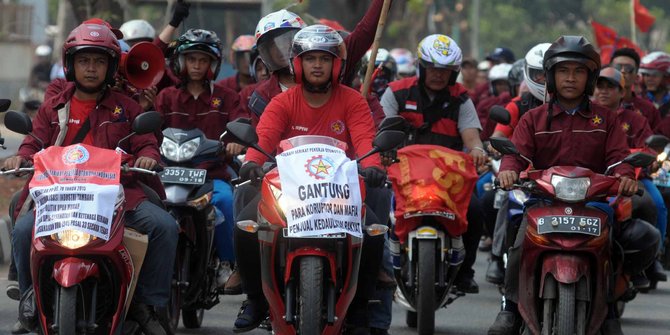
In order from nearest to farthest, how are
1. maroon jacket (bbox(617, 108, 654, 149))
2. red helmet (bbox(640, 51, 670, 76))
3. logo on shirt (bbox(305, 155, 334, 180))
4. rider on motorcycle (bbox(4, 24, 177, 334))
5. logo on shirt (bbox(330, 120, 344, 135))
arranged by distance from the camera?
logo on shirt (bbox(305, 155, 334, 180)), rider on motorcycle (bbox(4, 24, 177, 334)), logo on shirt (bbox(330, 120, 344, 135)), maroon jacket (bbox(617, 108, 654, 149)), red helmet (bbox(640, 51, 670, 76))

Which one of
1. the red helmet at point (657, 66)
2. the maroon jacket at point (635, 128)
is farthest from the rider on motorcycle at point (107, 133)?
the red helmet at point (657, 66)

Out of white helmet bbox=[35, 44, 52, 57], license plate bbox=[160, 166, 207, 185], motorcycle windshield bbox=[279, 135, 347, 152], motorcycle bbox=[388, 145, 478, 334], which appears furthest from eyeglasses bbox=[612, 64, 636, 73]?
white helmet bbox=[35, 44, 52, 57]

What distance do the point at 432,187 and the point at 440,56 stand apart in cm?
122

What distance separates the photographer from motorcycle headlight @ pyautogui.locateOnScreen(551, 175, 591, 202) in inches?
330

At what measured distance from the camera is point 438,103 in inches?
446

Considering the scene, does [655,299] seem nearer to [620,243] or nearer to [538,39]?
[620,243]

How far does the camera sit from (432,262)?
10250 mm

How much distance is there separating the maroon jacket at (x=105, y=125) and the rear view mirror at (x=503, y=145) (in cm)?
184

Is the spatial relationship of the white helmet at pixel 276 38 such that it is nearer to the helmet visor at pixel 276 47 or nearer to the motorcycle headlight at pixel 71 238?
the helmet visor at pixel 276 47

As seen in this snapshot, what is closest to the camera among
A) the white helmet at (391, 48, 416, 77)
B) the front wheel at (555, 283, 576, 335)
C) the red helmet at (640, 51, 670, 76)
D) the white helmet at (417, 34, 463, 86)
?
the front wheel at (555, 283, 576, 335)

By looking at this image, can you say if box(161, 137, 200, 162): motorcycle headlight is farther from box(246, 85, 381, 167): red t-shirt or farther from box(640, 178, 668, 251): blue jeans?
box(640, 178, 668, 251): blue jeans

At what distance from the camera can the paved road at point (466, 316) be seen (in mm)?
10906

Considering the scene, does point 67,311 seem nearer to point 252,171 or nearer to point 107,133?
point 252,171

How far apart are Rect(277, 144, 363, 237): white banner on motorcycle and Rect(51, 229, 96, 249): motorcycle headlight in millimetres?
982
